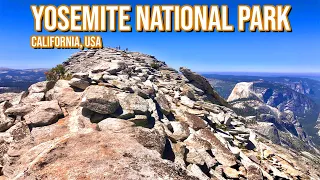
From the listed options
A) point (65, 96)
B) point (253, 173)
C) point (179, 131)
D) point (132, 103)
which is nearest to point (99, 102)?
point (132, 103)

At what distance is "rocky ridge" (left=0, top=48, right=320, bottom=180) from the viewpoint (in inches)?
496

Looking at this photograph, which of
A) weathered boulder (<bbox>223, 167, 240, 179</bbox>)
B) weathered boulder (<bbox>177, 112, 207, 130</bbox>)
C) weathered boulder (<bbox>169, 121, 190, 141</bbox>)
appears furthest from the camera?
weathered boulder (<bbox>177, 112, 207, 130</bbox>)

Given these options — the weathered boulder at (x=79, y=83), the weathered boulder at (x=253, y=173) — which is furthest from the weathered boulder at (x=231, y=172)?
the weathered boulder at (x=79, y=83)

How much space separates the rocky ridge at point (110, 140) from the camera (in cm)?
1261

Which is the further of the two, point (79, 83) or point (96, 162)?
point (79, 83)

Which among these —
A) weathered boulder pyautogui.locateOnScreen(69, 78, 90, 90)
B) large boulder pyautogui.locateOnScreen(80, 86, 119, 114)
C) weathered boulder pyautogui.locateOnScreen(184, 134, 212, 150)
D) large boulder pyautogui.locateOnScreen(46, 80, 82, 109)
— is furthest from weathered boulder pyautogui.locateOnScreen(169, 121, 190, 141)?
weathered boulder pyautogui.locateOnScreen(69, 78, 90, 90)

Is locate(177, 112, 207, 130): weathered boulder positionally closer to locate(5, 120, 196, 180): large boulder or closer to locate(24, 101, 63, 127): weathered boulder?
locate(24, 101, 63, 127): weathered boulder

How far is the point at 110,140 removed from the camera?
15008 mm

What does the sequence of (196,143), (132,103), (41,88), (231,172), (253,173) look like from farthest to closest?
(41,88) → (196,143) → (132,103) → (253,173) → (231,172)

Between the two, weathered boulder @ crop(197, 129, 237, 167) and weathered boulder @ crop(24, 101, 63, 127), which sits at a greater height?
weathered boulder @ crop(24, 101, 63, 127)

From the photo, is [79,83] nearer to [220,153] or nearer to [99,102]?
[99,102]

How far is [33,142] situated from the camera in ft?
59.2

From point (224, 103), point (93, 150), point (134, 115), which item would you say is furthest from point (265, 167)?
point (224, 103)

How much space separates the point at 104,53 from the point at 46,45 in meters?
31.2
